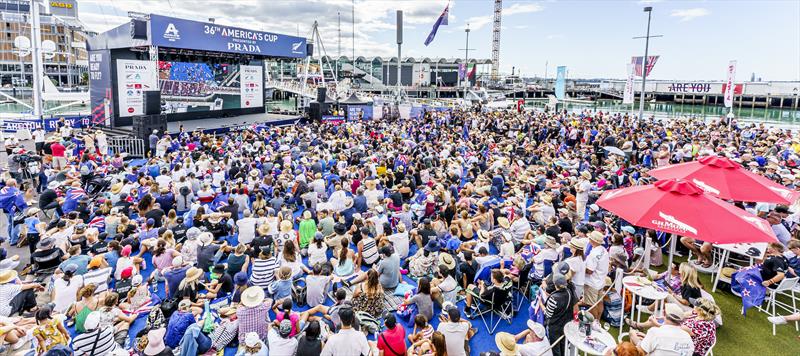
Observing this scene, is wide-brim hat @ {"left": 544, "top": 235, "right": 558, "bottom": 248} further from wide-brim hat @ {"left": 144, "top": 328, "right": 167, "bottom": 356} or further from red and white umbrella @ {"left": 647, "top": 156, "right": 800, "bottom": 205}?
wide-brim hat @ {"left": 144, "top": 328, "right": 167, "bottom": 356}

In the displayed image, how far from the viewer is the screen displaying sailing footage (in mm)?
24016

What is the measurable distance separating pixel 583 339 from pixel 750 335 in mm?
3134

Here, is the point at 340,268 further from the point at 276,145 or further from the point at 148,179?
the point at 276,145

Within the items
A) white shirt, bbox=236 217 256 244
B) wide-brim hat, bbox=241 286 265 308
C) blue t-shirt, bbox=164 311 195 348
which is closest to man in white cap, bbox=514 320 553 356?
wide-brim hat, bbox=241 286 265 308

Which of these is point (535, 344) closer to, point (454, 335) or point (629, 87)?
point (454, 335)

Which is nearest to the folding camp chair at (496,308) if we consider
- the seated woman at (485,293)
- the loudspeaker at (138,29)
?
the seated woman at (485,293)

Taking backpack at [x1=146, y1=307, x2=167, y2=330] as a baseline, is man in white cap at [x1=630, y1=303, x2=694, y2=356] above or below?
above

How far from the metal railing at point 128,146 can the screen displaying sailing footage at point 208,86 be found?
6.45 m

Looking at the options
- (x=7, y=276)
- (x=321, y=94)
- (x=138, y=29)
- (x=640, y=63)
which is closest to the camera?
(x=7, y=276)

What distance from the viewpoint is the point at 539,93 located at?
82.8 meters

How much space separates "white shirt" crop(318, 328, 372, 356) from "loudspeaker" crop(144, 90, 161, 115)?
17.8m

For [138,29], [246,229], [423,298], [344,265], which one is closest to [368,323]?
[423,298]

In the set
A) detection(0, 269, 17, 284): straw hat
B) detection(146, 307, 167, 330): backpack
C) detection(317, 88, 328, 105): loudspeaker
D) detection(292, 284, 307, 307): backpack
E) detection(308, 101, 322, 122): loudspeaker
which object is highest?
detection(317, 88, 328, 105): loudspeaker

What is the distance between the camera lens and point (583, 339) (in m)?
4.22
